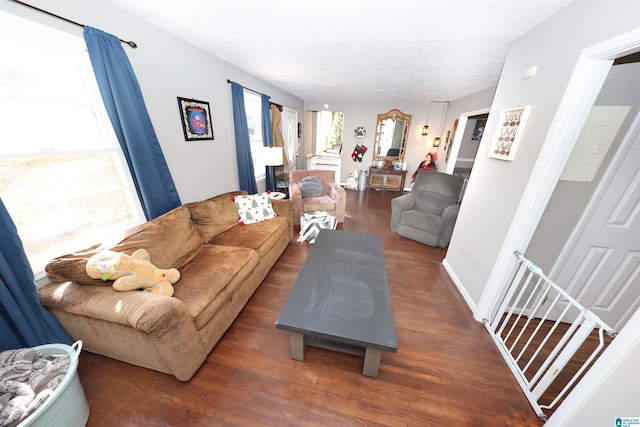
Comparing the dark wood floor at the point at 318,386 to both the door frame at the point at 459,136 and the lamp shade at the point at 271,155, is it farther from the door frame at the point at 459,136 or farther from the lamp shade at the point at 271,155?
the door frame at the point at 459,136

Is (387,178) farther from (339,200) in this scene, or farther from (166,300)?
(166,300)

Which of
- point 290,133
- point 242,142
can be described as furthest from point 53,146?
point 290,133

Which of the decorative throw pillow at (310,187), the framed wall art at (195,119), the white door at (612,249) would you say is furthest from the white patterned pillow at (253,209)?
the white door at (612,249)

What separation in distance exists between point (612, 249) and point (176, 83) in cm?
398

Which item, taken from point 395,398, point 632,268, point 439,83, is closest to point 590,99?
point 632,268

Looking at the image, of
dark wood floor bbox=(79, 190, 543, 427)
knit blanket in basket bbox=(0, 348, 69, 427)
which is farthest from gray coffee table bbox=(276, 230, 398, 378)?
knit blanket in basket bbox=(0, 348, 69, 427)

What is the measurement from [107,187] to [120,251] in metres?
0.66

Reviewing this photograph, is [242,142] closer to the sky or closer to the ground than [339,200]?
closer to the sky

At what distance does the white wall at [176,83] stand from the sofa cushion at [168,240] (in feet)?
1.55

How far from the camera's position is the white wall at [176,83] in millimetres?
1423

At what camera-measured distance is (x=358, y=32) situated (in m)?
1.75

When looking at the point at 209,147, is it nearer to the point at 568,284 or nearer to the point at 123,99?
the point at 123,99

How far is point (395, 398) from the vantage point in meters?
1.27

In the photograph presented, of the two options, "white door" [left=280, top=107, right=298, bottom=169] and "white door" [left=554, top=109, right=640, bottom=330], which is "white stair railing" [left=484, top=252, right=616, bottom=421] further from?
"white door" [left=280, top=107, right=298, bottom=169]
